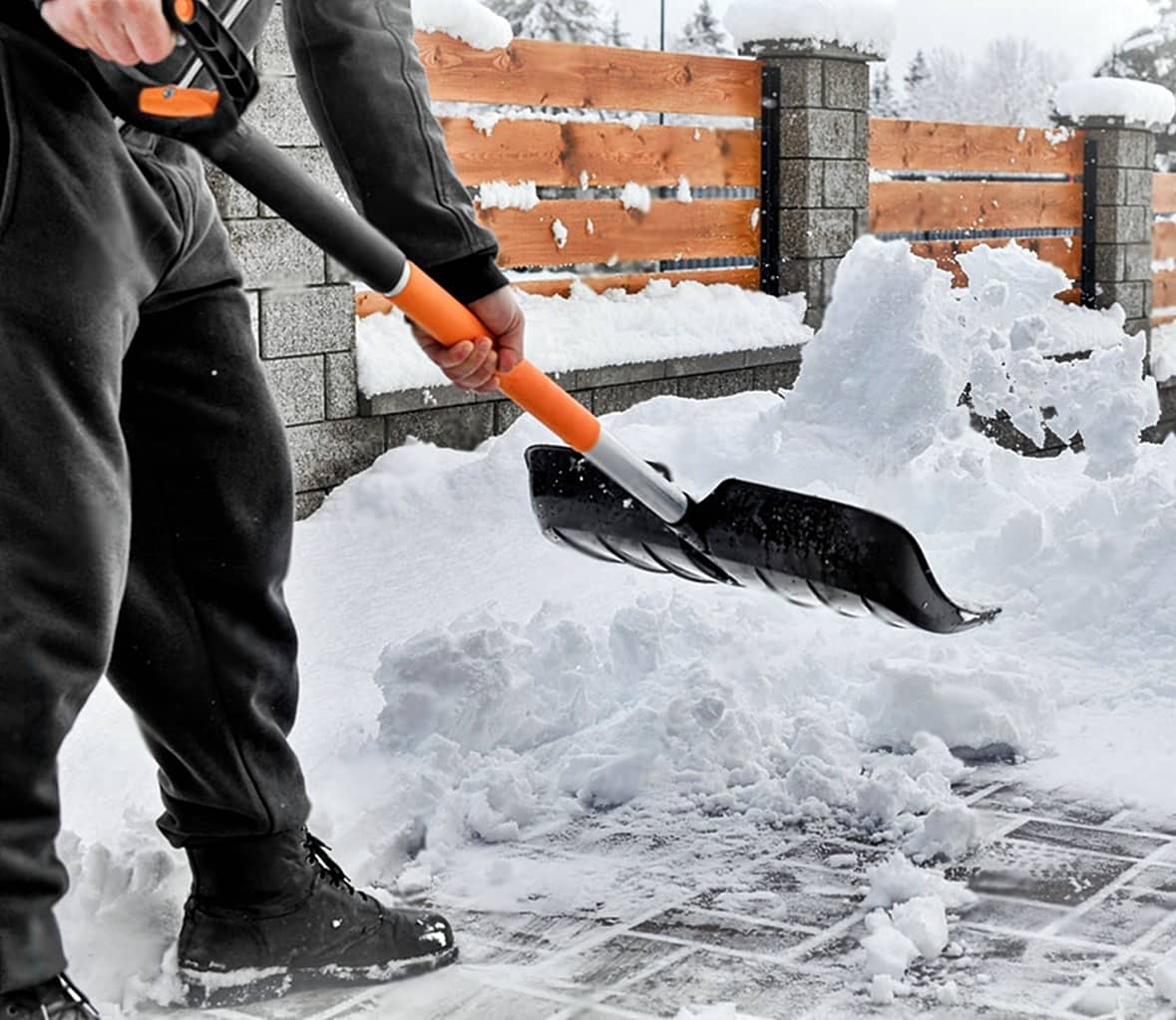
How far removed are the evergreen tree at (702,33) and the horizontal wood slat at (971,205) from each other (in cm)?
3957

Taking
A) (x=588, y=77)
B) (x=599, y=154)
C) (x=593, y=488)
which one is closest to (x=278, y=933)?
(x=593, y=488)

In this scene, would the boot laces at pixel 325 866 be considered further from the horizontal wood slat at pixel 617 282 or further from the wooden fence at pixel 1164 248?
the wooden fence at pixel 1164 248

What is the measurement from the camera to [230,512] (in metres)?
2.44

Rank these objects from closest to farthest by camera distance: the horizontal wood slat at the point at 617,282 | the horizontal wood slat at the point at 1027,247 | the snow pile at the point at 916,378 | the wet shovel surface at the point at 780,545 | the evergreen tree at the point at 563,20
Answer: the wet shovel surface at the point at 780,545 → the snow pile at the point at 916,378 → the horizontal wood slat at the point at 617,282 → the horizontal wood slat at the point at 1027,247 → the evergreen tree at the point at 563,20

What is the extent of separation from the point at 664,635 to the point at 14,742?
2059mm

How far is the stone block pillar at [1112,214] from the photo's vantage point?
12.9 m

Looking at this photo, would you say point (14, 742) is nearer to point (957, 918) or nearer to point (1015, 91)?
point (957, 918)

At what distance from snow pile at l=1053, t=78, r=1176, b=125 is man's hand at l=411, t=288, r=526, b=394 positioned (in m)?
11.1

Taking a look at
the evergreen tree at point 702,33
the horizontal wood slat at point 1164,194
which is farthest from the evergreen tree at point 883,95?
the horizontal wood slat at point 1164,194

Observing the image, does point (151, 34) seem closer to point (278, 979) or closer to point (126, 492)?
point (126, 492)

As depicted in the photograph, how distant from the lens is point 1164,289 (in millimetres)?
14617

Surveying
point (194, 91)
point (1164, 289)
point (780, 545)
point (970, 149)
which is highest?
point (970, 149)

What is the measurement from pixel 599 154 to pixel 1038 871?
5513 millimetres

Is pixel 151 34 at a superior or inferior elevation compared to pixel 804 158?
inferior
